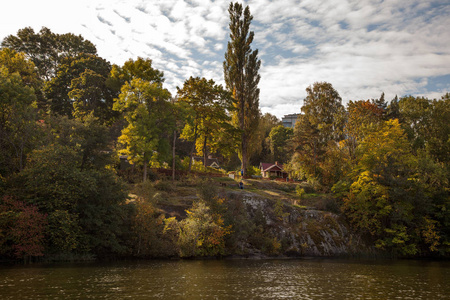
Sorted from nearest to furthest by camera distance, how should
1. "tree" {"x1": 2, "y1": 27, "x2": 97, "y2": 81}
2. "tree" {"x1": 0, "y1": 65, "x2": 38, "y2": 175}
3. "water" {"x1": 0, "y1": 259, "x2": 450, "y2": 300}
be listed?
"water" {"x1": 0, "y1": 259, "x2": 450, "y2": 300}
"tree" {"x1": 0, "y1": 65, "x2": 38, "y2": 175}
"tree" {"x1": 2, "y1": 27, "x2": 97, "y2": 81}

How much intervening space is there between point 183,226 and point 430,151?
4558cm

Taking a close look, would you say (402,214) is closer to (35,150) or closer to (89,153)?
(89,153)

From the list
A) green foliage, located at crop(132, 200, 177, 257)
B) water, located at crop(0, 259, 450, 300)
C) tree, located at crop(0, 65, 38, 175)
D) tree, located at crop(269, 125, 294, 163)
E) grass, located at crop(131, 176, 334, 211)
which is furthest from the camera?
tree, located at crop(269, 125, 294, 163)

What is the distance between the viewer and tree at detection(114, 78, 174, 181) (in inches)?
1699

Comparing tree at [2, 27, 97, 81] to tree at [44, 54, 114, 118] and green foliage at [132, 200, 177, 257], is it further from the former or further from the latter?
green foliage at [132, 200, 177, 257]

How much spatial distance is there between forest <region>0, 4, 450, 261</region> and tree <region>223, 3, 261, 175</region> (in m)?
0.19

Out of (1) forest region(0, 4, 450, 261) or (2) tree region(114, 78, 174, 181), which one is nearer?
(1) forest region(0, 4, 450, 261)

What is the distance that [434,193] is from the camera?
43625 mm

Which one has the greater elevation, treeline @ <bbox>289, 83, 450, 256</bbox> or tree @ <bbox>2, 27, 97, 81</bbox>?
tree @ <bbox>2, 27, 97, 81</bbox>

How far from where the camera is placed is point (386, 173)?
140 ft

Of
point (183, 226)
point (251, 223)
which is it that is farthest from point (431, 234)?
point (183, 226)

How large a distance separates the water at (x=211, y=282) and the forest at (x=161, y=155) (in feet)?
12.3

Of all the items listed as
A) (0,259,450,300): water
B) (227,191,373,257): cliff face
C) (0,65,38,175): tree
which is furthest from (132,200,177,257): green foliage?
(0,65,38,175): tree

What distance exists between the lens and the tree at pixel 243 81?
58.3 metres
